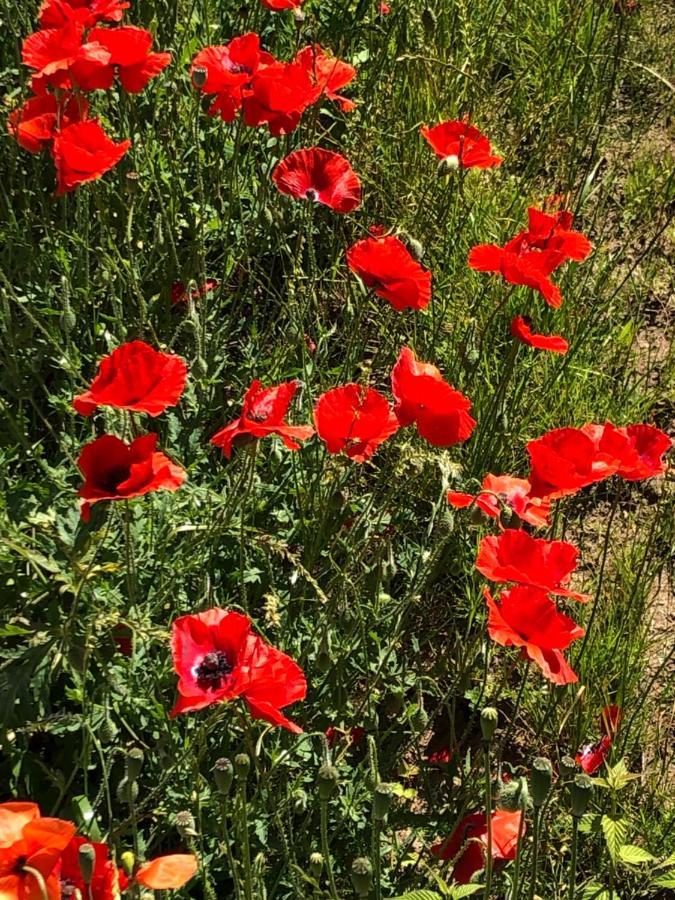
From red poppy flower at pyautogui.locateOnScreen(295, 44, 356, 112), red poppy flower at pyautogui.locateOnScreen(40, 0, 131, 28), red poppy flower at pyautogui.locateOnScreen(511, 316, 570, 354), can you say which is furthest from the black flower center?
red poppy flower at pyautogui.locateOnScreen(295, 44, 356, 112)

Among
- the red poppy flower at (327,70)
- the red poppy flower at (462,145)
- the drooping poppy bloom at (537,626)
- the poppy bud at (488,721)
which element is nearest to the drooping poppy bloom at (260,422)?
the drooping poppy bloom at (537,626)

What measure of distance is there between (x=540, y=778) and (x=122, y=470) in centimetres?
74

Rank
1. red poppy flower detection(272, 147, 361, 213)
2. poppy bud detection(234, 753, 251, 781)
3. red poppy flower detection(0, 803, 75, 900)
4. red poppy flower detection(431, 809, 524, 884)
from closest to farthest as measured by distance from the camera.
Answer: red poppy flower detection(0, 803, 75, 900), poppy bud detection(234, 753, 251, 781), red poppy flower detection(431, 809, 524, 884), red poppy flower detection(272, 147, 361, 213)

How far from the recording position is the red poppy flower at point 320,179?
2.44 m

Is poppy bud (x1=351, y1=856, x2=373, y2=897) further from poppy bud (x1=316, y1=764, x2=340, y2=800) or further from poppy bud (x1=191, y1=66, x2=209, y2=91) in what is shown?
poppy bud (x1=191, y1=66, x2=209, y2=91)

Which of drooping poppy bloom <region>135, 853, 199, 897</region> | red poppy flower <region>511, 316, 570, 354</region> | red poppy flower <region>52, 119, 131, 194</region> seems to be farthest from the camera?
Answer: red poppy flower <region>511, 316, 570, 354</region>

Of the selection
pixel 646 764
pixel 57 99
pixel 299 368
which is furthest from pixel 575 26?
pixel 646 764

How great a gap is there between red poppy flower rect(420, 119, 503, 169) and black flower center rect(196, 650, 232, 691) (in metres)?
1.36

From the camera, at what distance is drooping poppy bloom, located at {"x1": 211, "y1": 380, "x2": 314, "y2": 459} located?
5.76 feet

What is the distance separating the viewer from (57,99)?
221 cm

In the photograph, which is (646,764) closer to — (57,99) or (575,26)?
(57,99)

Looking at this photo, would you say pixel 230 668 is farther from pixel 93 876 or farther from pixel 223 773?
pixel 93 876

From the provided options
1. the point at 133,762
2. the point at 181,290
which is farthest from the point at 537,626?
the point at 181,290

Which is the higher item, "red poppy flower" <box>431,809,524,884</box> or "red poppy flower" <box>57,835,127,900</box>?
"red poppy flower" <box>431,809,524,884</box>
